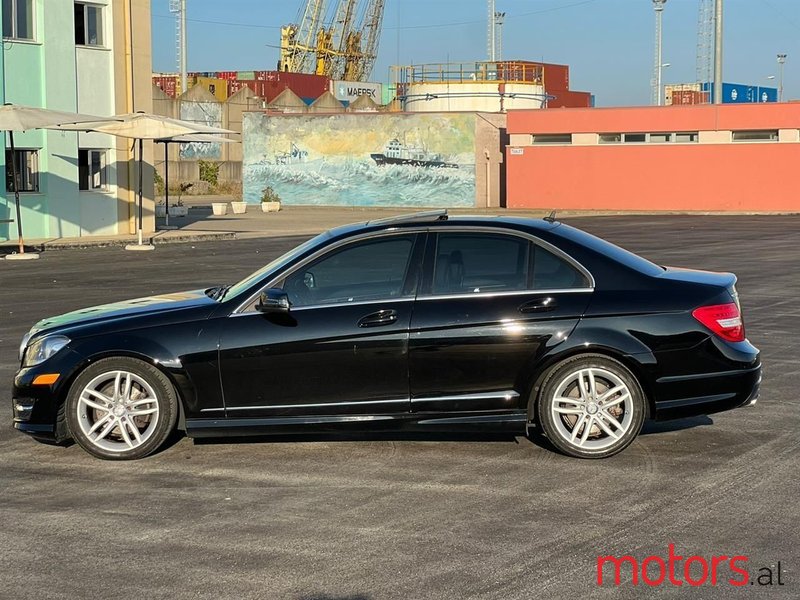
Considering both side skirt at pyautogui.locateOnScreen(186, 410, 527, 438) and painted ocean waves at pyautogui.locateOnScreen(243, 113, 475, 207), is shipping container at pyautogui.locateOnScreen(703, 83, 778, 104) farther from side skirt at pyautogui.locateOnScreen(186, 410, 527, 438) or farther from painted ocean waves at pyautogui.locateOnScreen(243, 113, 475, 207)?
side skirt at pyautogui.locateOnScreen(186, 410, 527, 438)

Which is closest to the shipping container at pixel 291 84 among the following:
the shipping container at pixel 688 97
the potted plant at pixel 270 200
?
the shipping container at pixel 688 97

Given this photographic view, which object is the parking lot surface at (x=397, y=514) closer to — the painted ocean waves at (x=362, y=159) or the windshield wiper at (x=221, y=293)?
the windshield wiper at (x=221, y=293)

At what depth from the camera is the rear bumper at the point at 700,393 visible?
23.8ft

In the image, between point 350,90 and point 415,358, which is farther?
point 350,90

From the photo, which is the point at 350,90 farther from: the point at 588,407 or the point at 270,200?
the point at 588,407

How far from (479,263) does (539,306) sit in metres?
0.48

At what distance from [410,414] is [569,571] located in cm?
222

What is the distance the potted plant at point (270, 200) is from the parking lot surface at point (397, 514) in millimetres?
40676

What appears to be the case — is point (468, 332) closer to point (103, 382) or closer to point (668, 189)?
point (103, 382)

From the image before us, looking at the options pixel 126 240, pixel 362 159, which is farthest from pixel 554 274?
pixel 362 159

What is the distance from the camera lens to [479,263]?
739 cm

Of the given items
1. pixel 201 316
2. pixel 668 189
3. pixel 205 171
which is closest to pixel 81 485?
pixel 201 316

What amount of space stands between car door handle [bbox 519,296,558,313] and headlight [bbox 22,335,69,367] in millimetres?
2883

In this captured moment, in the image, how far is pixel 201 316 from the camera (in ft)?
23.9
